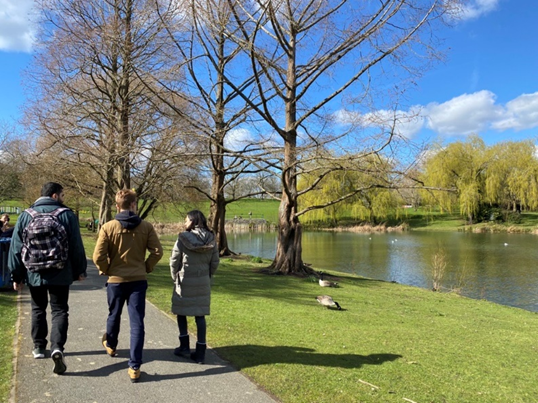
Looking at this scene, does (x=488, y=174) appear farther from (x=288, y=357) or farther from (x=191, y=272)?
(x=191, y=272)

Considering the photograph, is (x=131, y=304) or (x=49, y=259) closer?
(x=49, y=259)

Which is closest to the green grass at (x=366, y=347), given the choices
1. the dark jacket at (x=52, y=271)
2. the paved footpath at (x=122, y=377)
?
the paved footpath at (x=122, y=377)

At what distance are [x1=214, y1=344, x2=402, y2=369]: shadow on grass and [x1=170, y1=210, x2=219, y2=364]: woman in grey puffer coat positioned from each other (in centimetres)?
44

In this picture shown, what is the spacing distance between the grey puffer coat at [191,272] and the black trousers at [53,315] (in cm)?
107

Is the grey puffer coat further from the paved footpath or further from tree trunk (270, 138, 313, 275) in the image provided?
tree trunk (270, 138, 313, 275)

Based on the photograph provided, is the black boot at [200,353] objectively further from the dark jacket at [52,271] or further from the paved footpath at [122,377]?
the dark jacket at [52,271]

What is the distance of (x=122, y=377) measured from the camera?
4008mm

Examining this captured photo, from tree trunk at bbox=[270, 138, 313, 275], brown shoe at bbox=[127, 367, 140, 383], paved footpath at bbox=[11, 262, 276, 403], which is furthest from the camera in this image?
tree trunk at bbox=[270, 138, 313, 275]

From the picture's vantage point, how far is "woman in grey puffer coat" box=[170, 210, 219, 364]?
4.54 meters

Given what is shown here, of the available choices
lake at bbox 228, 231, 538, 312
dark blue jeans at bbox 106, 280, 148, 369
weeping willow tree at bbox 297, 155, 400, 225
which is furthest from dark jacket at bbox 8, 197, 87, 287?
lake at bbox 228, 231, 538, 312

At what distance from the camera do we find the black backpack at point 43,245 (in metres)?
4.04

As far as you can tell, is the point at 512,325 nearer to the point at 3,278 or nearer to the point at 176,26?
the point at 3,278

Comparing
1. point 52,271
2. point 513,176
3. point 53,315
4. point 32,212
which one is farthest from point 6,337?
point 513,176

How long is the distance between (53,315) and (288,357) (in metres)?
2.48
